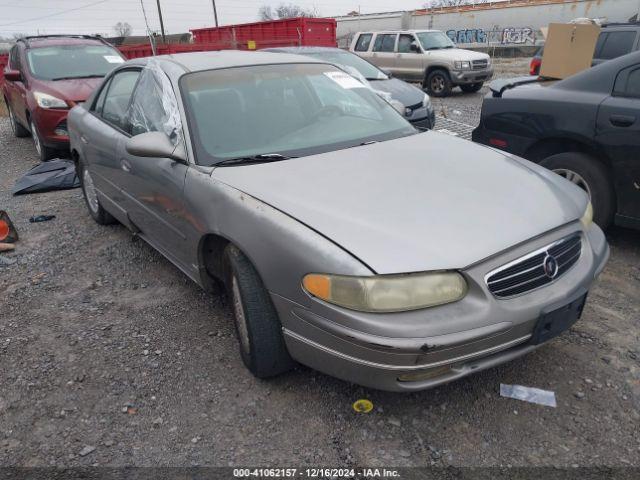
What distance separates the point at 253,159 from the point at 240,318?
0.84 meters

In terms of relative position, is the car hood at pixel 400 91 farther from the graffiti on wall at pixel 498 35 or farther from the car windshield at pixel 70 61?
the graffiti on wall at pixel 498 35

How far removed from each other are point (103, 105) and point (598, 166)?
3980 mm

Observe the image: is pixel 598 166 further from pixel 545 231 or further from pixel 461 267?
pixel 461 267

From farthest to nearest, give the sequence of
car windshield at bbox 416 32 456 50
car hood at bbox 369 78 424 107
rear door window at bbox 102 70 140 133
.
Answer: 1. car windshield at bbox 416 32 456 50
2. car hood at bbox 369 78 424 107
3. rear door window at bbox 102 70 140 133

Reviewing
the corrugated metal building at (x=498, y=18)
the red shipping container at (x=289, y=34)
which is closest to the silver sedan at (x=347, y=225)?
the red shipping container at (x=289, y=34)

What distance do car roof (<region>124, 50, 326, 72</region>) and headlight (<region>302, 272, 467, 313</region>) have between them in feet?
6.18

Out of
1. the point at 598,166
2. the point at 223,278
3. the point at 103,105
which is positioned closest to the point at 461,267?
the point at 223,278

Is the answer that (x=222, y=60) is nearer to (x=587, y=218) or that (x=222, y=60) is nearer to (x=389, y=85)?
(x=587, y=218)

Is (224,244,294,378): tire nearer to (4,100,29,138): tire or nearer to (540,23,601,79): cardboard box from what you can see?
(540,23,601,79): cardboard box

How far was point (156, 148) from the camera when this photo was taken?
9.00ft

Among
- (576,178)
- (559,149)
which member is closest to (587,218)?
(576,178)

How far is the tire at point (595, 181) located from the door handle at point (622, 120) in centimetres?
32

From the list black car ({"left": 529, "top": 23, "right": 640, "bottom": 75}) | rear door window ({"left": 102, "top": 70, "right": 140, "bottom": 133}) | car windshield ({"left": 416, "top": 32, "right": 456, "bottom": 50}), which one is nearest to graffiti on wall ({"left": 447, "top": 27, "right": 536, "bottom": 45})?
car windshield ({"left": 416, "top": 32, "right": 456, "bottom": 50})

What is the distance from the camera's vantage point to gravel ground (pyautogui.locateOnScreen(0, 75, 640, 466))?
2.15 meters
